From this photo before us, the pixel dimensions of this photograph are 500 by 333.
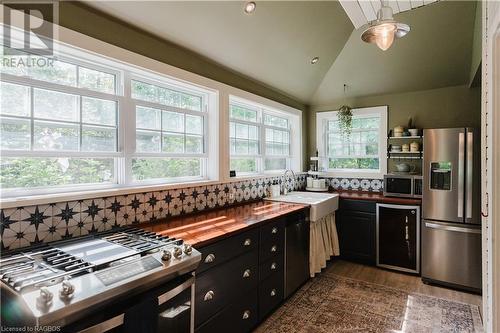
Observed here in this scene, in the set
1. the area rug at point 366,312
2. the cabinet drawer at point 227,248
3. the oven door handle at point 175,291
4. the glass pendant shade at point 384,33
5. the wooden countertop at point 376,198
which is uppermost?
the glass pendant shade at point 384,33

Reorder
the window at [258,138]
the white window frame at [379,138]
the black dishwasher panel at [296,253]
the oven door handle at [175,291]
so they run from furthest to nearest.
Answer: the white window frame at [379,138] < the window at [258,138] < the black dishwasher panel at [296,253] < the oven door handle at [175,291]

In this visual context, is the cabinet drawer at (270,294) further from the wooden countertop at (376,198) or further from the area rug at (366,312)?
the wooden countertop at (376,198)

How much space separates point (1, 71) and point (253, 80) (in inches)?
92.4

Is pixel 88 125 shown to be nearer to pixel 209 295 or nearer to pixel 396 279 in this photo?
pixel 209 295

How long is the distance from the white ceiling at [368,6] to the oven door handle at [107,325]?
2.97 m

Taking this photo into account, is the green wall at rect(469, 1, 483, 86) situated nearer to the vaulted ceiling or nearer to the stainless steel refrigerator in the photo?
the vaulted ceiling

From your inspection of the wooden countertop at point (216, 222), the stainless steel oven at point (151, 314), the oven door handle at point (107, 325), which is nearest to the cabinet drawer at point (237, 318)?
the stainless steel oven at point (151, 314)

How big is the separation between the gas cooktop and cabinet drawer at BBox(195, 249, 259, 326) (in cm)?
34

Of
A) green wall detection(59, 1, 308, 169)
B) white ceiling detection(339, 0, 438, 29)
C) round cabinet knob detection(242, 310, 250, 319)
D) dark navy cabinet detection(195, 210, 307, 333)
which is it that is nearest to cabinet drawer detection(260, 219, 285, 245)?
dark navy cabinet detection(195, 210, 307, 333)

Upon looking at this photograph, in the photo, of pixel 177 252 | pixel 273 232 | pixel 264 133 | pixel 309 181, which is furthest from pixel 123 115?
pixel 309 181

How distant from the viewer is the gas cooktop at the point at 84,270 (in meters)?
1.01

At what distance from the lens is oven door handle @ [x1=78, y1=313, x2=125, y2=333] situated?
42.8 inches

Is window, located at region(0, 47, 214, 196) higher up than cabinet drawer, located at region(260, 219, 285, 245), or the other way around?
window, located at region(0, 47, 214, 196)

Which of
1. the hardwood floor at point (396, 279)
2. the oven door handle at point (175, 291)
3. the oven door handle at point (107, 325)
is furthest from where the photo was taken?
the hardwood floor at point (396, 279)
